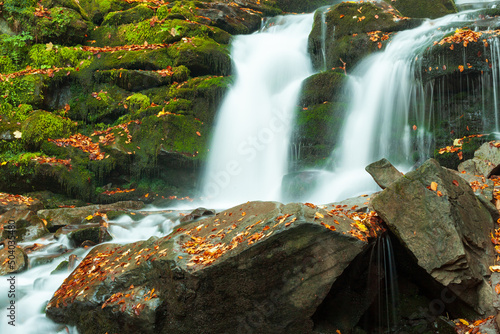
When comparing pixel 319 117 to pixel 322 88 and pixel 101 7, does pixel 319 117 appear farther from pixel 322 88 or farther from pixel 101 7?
pixel 101 7

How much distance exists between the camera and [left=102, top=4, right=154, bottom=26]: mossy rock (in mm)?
13500

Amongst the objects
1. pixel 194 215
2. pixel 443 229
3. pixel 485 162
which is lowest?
pixel 194 215

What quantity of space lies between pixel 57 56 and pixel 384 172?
11.1m

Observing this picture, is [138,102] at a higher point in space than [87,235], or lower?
higher

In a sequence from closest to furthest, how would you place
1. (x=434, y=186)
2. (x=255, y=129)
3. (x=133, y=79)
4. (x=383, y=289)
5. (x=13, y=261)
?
(x=434, y=186), (x=383, y=289), (x=13, y=261), (x=255, y=129), (x=133, y=79)

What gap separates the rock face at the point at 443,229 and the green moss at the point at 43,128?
8.84 metres

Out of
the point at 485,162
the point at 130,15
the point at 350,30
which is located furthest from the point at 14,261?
the point at 130,15

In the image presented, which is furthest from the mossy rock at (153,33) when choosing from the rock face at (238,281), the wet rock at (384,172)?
the rock face at (238,281)

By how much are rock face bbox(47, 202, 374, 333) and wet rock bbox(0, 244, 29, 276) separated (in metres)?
1.78

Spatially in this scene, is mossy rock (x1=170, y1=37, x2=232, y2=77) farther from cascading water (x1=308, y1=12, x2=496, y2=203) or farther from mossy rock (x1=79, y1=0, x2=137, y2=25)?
mossy rock (x1=79, y1=0, x2=137, y2=25)

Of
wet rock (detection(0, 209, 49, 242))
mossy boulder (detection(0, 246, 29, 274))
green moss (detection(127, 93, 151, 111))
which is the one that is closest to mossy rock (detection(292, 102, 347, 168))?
green moss (detection(127, 93, 151, 111))

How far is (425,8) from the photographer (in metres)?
12.7

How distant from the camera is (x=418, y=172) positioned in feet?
13.1

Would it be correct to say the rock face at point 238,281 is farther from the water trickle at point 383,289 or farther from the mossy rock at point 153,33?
the mossy rock at point 153,33
